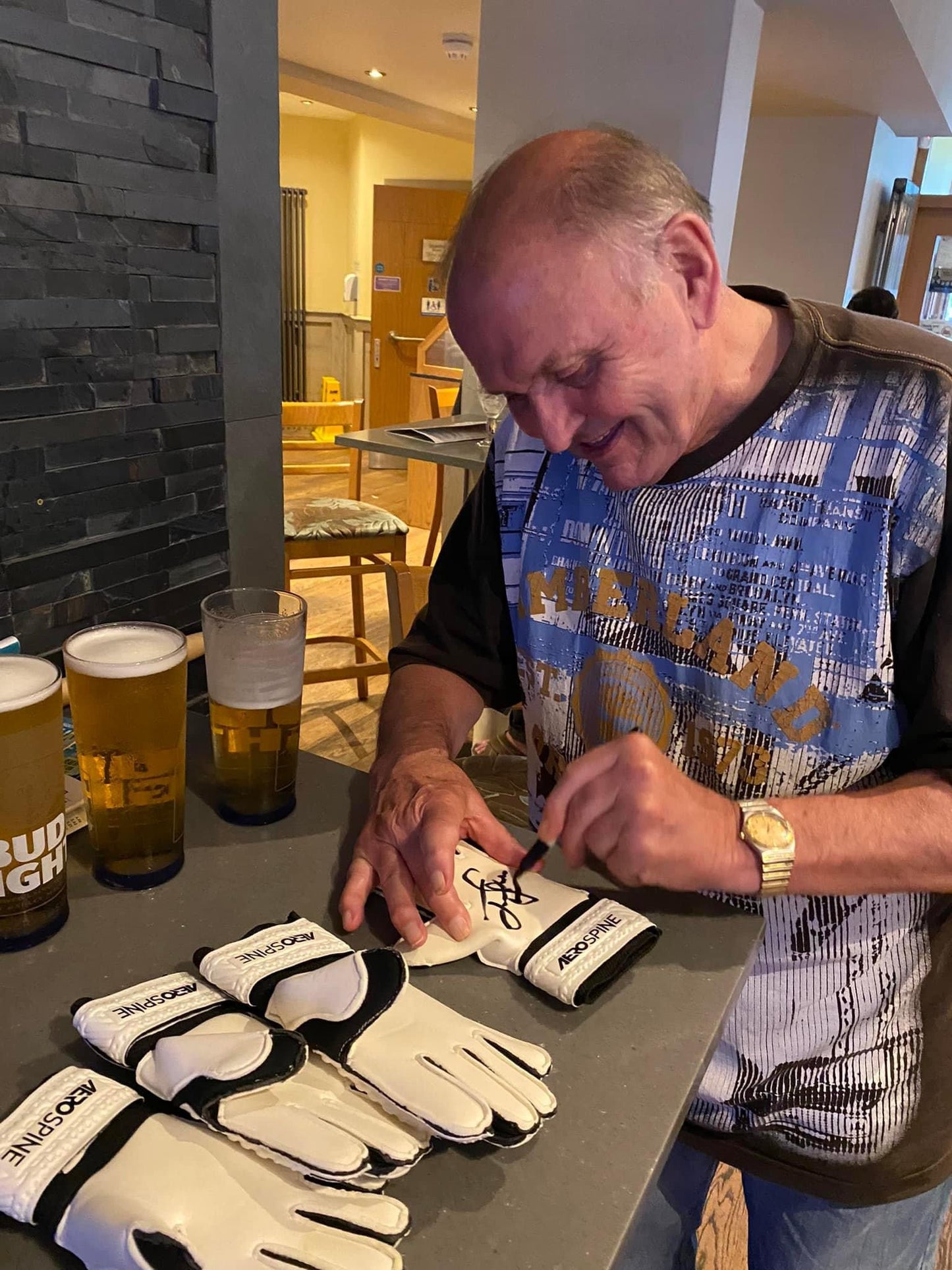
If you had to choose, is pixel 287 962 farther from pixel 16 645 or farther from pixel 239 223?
pixel 239 223

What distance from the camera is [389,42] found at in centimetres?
480

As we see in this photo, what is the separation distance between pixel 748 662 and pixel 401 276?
6987 millimetres

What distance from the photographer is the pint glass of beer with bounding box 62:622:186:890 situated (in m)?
0.73

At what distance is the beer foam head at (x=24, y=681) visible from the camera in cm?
64

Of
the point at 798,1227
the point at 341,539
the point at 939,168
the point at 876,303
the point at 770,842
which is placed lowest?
the point at 798,1227

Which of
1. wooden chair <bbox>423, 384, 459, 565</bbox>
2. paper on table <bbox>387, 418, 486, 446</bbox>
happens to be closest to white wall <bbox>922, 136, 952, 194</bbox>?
wooden chair <bbox>423, 384, 459, 565</bbox>

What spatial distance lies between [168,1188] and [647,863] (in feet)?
1.36

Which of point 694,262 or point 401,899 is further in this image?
point 694,262

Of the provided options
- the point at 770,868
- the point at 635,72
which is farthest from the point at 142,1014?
the point at 635,72

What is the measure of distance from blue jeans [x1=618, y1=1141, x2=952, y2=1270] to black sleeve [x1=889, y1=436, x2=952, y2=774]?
462 millimetres

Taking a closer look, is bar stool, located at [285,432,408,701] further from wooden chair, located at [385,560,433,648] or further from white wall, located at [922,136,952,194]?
white wall, located at [922,136,952,194]

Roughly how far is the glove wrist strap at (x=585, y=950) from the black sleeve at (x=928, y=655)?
1.01 ft

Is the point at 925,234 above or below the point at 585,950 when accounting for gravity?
above

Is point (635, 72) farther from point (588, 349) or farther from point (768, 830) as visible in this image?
point (768, 830)
